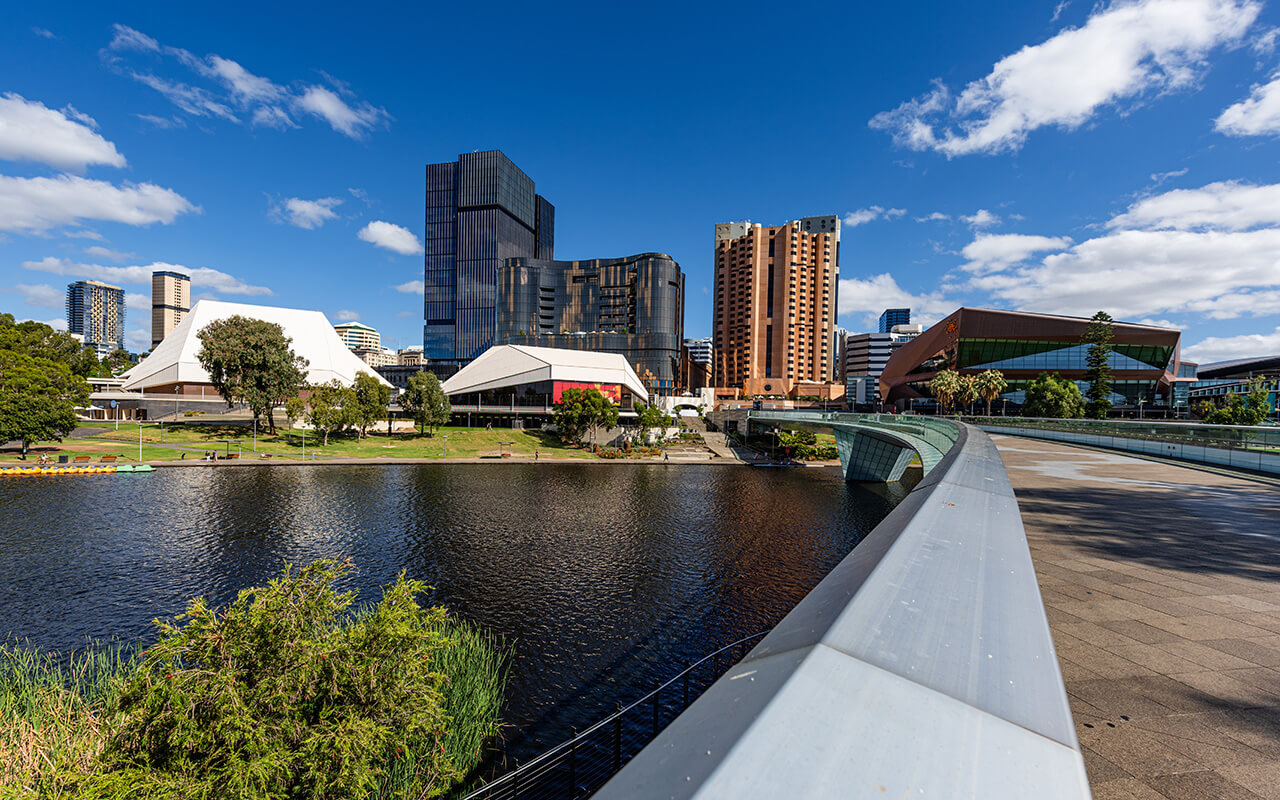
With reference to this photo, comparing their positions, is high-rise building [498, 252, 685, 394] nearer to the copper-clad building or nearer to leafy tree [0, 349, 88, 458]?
the copper-clad building

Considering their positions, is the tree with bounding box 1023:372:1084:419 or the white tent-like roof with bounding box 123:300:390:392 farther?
the white tent-like roof with bounding box 123:300:390:392

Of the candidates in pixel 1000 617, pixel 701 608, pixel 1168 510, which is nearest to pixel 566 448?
pixel 701 608

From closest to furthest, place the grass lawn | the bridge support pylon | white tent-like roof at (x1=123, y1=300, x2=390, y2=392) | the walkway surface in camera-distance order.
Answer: the walkway surface
the bridge support pylon
the grass lawn
white tent-like roof at (x1=123, y1=300, x2=390, y2=392)

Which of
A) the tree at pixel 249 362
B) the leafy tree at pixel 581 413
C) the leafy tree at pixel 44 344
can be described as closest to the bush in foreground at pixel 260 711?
the tree at pixel 249 362

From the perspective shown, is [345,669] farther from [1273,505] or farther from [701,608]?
[1273,505]

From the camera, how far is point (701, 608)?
22812 mm

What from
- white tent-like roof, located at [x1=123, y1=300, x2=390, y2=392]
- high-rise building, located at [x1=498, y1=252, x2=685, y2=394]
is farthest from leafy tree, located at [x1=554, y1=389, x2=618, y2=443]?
high-rise building, located at [x1=498, y1=252, x2=685, y2=394]

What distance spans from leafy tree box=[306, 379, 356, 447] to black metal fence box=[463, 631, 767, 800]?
224 feet

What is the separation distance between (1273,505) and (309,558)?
36.8 metres

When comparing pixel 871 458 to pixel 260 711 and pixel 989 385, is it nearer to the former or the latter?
pixel 989 385

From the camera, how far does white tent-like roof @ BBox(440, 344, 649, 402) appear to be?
97.4m

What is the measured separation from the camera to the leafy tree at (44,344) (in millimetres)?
59562

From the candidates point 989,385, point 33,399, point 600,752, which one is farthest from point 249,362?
point 989,385

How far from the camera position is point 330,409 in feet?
232
